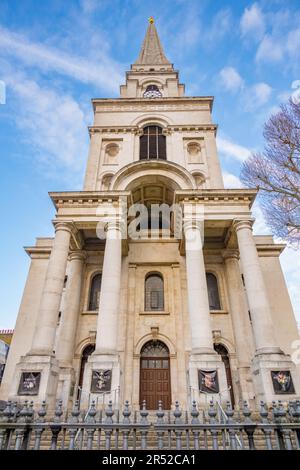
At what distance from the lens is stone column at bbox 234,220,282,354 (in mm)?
13352

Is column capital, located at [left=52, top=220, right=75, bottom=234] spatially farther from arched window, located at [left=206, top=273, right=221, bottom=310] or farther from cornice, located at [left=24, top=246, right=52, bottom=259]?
arched window, located at [left=206, top=273, right=221, bottom=310]

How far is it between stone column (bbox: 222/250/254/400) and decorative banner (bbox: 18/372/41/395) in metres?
10.4

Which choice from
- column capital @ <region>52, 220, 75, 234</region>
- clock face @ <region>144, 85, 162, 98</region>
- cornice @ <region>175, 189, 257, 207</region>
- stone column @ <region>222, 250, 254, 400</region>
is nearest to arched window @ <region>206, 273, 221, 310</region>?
stone column @ <region>222, 250, 254, 400</region>

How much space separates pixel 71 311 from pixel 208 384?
929cm

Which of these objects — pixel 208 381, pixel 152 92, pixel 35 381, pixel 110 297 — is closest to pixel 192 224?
pixel 110 297

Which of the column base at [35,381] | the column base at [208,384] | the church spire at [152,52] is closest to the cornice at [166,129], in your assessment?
the church spire at [152,52]

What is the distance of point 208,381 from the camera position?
12336mm

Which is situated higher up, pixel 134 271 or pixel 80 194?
pixel 80 194

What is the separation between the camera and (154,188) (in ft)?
67.5

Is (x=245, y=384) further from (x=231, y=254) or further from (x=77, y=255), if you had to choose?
(x=77, y=255)

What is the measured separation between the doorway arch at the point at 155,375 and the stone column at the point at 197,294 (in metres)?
4.56

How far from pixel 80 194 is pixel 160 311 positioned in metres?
8.85
